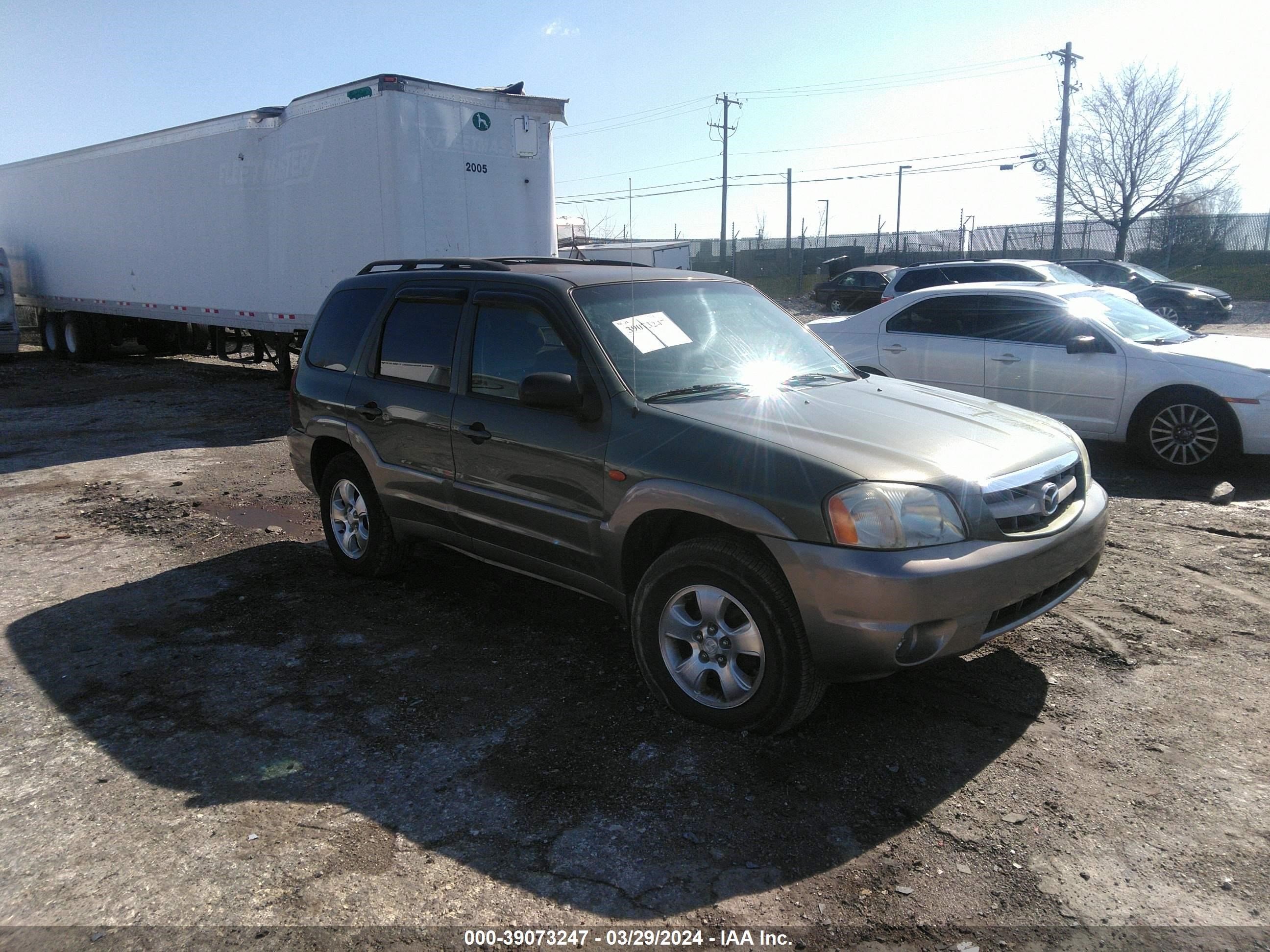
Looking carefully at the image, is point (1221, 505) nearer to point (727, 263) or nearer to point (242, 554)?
point (242, 554)

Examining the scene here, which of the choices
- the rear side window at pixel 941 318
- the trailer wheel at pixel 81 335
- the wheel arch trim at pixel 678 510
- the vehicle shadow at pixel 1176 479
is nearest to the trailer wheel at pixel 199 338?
the trailer wheel at pixel 81 335

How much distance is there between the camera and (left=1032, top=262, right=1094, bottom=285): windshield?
1409cm

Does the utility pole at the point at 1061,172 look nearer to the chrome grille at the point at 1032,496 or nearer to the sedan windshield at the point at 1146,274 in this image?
the sedan windshield at the point at 1146,274

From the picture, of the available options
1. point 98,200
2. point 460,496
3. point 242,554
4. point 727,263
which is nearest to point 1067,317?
point 460,496

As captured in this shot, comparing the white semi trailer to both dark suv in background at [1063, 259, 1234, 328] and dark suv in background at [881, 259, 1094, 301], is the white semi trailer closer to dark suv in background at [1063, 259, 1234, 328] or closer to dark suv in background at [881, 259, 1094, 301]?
dark suv in background at [881, 259, 1094, 301]

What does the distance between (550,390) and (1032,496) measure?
201 centimetres

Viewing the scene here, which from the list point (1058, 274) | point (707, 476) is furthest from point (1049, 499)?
point (1058, 274)

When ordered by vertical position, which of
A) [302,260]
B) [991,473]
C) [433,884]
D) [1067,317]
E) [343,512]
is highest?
[302,260]

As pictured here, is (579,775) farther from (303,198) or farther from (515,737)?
(303,198)

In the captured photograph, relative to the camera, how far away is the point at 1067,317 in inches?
324

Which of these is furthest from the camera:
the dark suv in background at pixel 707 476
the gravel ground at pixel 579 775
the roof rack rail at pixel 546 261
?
the roof rack rail at pixel 546 261

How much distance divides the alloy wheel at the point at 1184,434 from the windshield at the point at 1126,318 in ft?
2.32

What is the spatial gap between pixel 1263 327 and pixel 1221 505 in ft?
69.4

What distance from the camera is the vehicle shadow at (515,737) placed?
9.78 feet
